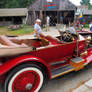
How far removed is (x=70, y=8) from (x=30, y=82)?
14.8 m

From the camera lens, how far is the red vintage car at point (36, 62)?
2127 mm

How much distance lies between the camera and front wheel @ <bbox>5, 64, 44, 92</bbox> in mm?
2136

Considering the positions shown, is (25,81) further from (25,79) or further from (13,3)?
(13,3)

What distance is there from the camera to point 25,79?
237 cm

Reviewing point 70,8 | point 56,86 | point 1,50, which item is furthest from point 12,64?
point 70,8

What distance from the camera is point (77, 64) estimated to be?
10.5 feet

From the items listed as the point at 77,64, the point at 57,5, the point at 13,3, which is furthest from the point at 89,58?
the point at 13,3

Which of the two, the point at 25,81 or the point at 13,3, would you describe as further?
the point at 13,3

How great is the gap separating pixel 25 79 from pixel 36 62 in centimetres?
44

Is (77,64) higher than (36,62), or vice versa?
(36,62)

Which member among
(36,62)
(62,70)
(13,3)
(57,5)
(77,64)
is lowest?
(62,70)

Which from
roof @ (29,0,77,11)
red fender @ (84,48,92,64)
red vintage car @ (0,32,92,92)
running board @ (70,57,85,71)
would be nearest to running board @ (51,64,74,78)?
red vintage car @ (0,32,92,92)

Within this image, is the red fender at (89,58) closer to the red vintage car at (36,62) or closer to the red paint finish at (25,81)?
the red vintage car at (36,62)

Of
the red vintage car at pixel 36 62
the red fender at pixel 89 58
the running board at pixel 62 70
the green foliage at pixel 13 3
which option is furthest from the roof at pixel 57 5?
the green foliage at pixel 13 3
